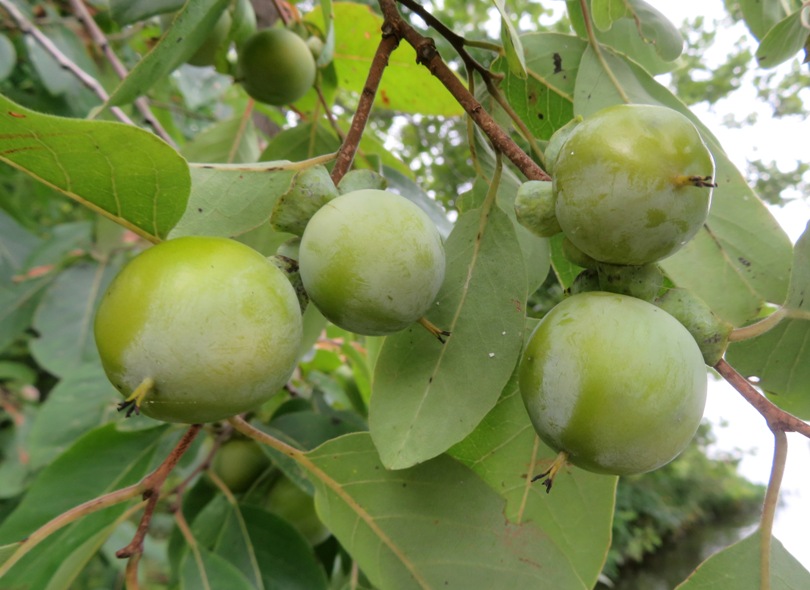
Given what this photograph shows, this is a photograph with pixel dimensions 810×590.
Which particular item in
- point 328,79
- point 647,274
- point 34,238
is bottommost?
point 34,238

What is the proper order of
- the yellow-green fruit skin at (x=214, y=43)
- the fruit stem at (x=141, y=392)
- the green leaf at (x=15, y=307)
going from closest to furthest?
the fruit stem at (x=141, y=392) < the yellow-green fruit skin at (x=214, y=43) < the green leaf at (x=15, y=307)

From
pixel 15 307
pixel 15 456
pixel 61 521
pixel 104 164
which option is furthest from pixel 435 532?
pixel 15 456

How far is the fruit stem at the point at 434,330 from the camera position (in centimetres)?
82

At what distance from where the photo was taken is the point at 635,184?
2.06 ft

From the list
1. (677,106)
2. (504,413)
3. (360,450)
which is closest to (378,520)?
(360,450)

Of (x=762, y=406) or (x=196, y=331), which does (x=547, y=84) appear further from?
(x=196, y=331)

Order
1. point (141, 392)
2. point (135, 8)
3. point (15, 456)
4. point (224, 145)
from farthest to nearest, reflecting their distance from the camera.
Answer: point (15, 456), point (224, 145), point (135, 8), point (141, 392)

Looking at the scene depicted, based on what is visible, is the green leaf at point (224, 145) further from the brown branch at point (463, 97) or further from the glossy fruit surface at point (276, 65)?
the brown branch at point (463, 97)

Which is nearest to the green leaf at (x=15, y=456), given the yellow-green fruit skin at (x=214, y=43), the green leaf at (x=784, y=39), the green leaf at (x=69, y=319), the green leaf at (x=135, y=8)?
the green leaf at (x=69, y=319)

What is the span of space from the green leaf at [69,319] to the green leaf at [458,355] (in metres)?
1.49

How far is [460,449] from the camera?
3.24 ft

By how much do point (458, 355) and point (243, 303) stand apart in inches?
12.9

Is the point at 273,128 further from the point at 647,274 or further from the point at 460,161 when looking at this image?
the point at 460,161

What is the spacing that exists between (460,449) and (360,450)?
0.52ft
